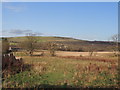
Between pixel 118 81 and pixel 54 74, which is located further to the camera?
pixel 54 74

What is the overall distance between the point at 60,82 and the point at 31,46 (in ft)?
58.6

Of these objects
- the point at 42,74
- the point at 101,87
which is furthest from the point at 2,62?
the point at 101,87

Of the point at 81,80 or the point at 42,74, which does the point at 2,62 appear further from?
the point at 81,80

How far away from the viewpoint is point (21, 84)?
21.3 ft

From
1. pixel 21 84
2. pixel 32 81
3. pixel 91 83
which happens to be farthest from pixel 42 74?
pixel 91 83

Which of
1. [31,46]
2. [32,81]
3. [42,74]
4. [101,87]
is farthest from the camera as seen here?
[31,46]

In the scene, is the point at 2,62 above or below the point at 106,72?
above

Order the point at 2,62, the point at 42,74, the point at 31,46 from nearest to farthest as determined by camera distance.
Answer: the point at 42,74, the point at 2,62, the point at 31,46

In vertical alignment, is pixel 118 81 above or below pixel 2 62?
below

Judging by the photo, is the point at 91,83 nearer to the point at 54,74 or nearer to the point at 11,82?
the point at 54,74

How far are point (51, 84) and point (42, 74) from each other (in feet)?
5.54

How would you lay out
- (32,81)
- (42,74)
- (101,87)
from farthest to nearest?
(42,74) → (32,81) → (101,87)

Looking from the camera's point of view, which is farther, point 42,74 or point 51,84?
point 42,74

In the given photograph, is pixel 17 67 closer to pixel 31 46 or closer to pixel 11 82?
pixel 11 82
